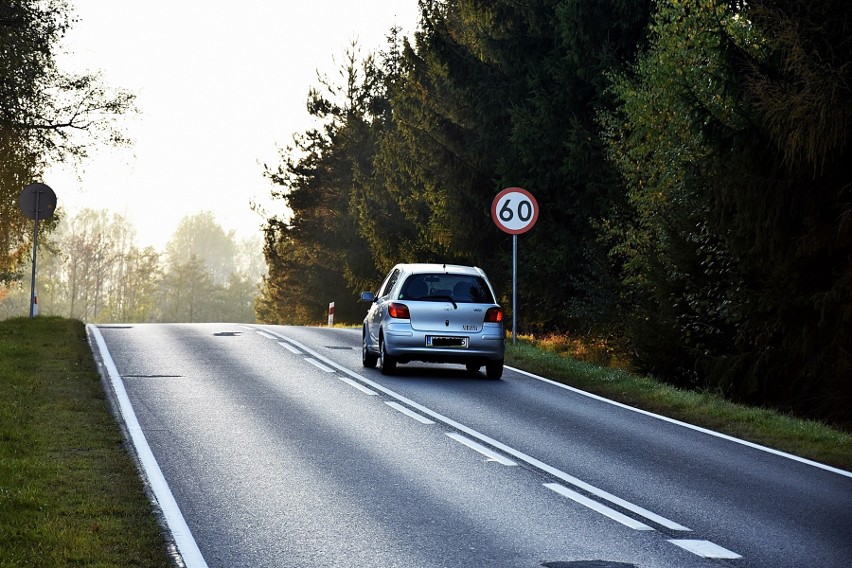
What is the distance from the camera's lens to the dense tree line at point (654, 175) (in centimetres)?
1638

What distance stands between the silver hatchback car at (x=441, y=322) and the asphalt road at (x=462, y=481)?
0.97 meters

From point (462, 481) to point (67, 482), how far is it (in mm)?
3147

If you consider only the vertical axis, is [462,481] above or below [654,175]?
below

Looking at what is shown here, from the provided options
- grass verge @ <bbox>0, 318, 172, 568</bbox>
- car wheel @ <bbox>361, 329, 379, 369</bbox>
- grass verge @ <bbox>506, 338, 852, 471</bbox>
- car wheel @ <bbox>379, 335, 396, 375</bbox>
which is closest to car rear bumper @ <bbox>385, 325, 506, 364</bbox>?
car wheel @ <bbox>379, 335, 396, 375</bbox>

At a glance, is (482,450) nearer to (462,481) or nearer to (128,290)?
(462,481)

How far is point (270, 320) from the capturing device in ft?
270

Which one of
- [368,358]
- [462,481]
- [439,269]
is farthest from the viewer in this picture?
[368,358]

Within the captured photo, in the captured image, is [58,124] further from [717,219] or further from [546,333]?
[717,219]

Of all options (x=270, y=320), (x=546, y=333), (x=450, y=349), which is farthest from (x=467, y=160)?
(x=270, y=320)

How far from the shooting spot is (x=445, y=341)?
1831 cm

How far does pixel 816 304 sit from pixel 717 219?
6.86 ft

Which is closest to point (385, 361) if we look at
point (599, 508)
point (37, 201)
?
point (599, 508)

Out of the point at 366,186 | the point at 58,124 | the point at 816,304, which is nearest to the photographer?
the point at 816,304

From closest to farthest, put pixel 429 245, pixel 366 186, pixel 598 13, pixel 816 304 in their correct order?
pixel 816 304
pixel 598 13
pixel 429 245
pixel 366 186
